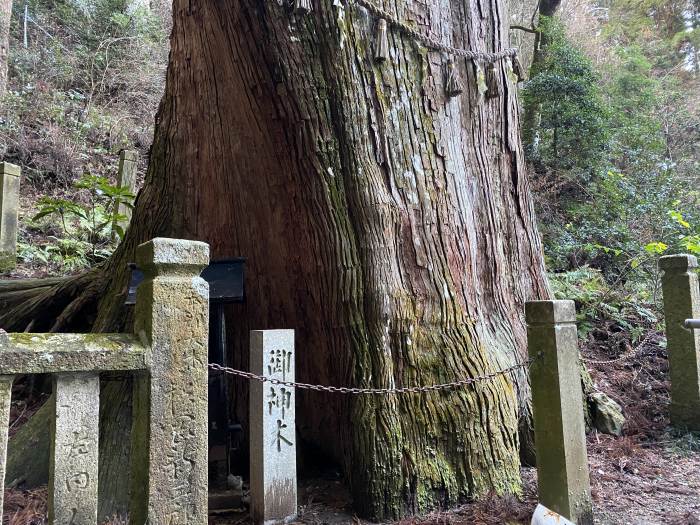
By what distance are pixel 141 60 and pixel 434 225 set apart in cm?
1234

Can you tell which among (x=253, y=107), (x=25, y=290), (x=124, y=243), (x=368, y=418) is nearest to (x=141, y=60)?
(x=25, y=290)

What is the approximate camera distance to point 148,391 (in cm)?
198

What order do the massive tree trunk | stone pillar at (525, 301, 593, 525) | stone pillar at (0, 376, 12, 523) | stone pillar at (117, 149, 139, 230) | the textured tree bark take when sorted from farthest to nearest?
the textured tree bark, stone pillar at (117, 149, 139, 230), the massive tree trunk, stone pillar at (525, 301, 593, 525), stone pillar at (0, 376, 12, 523)

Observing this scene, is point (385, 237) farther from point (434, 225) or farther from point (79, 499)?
point (79, 499)

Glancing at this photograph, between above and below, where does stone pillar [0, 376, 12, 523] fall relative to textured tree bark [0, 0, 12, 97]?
below

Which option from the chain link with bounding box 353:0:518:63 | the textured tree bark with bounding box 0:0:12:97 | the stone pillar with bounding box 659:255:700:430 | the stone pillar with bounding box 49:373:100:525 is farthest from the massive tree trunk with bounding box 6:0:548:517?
the textured tree bark with bounding box 0:0:12:97

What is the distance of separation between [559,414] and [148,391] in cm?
201

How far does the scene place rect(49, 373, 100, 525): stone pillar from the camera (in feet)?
6.12

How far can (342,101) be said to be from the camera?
342 cm

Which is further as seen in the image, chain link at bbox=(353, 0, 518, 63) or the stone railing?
chain link at bbox=(353, 0, 518, 63)

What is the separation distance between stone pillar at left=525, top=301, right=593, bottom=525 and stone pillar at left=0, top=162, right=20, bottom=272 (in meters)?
7.15

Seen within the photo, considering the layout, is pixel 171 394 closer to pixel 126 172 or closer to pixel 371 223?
pixel 371 223

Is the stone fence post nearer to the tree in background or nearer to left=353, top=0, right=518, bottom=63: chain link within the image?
left=353, top=0, right=518, bottom=63: chain link

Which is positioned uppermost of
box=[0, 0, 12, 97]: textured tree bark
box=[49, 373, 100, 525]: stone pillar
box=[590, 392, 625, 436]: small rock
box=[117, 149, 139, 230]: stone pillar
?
box=[0, 0, 12, 97]: textured tree bark
